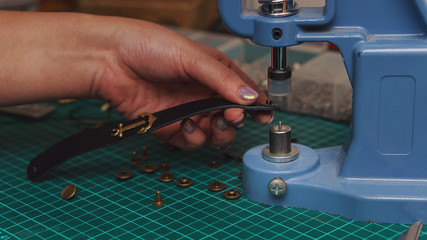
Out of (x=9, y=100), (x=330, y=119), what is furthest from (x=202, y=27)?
(x=9, y=100)

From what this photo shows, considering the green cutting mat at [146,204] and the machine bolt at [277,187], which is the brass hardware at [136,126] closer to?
the green cutting mat at [146,204]

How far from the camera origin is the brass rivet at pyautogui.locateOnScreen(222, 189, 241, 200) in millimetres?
1297

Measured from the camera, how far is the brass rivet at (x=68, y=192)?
1.31 m

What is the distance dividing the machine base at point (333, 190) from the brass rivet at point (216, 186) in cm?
6

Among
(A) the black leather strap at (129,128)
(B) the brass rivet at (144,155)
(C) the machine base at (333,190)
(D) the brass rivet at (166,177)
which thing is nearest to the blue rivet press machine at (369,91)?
(C) the machine base at (333,190)

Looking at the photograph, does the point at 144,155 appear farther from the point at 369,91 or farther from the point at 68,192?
the point at 369,91

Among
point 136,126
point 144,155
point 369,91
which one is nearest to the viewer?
point 369,91

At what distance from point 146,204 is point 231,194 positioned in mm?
162

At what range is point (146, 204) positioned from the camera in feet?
4.22

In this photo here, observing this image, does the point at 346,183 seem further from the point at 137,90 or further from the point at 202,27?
the point at 202,27

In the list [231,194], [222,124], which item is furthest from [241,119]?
[231,194]

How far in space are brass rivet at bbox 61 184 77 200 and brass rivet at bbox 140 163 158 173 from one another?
15 cm

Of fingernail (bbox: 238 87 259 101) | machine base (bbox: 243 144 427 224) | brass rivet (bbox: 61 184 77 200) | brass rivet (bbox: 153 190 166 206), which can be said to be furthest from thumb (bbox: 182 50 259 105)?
brass rivet (bbox: 61 184 77 200)

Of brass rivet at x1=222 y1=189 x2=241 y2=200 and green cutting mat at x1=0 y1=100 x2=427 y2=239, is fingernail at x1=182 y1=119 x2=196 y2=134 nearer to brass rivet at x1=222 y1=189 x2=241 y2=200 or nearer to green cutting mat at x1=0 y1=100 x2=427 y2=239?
green cutting mat at x1=0 y1=100 x2=427 y2=239
